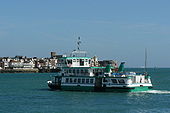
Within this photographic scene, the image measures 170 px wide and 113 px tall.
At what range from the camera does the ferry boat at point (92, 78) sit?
206 feet

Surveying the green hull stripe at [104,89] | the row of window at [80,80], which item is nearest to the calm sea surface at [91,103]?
the green hull stripe at [104,89]

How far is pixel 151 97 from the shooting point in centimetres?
5853

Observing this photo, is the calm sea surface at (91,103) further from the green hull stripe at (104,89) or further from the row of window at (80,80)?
the row of window at (80,80)

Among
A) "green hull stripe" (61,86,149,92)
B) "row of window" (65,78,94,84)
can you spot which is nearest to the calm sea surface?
"green hull stripe" (61,86,149,92)

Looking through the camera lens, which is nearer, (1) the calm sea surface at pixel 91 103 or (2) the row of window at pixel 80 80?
(1) the calm sea surface at pixel 91 103

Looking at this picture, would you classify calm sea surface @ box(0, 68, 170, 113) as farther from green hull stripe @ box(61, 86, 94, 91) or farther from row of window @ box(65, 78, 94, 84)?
row of window @ box(65, 78, 94, 84)

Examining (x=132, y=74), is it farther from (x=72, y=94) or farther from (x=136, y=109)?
(x=136, y=109)

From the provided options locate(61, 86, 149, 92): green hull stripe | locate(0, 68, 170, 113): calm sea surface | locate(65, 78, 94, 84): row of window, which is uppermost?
locate(65, 78, 94, 84): row of window

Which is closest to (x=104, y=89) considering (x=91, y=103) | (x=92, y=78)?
(x=92, y=78)

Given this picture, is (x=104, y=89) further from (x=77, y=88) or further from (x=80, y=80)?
(x=77, y=88)

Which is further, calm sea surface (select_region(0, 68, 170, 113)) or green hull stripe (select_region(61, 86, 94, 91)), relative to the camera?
green hull stripe (select_region(61, 86, 94, 91))

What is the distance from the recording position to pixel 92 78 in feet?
212

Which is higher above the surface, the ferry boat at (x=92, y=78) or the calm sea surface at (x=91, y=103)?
the ferry boat at (x=92, y=78)

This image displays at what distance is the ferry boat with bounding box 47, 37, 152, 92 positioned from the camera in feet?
206
